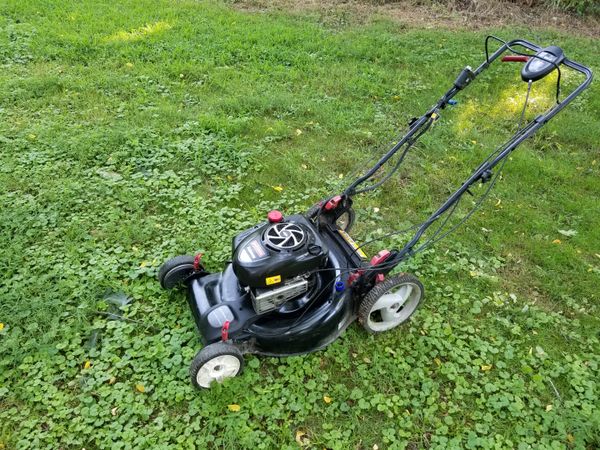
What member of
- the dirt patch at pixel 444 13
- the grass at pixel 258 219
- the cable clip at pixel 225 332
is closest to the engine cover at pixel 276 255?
the cable clip at pixel 225 332

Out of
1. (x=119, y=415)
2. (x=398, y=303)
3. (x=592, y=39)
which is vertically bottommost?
(x=119, y=415)

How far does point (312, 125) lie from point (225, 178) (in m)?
1.43

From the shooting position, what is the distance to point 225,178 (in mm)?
4941

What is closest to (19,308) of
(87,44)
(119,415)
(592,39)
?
(119,415)

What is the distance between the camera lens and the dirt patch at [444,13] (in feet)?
29.1

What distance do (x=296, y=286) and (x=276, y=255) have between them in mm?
302

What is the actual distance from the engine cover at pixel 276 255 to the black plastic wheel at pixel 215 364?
43cm

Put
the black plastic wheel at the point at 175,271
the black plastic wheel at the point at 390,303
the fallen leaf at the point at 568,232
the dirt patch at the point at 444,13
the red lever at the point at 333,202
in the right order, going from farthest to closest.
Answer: the dirt patch at the point at 444,13 → the fallen leaf at the point at 568,232 → the red lever at the point at 333,202 → the black plastic wheel at the point at 175,271 → the black plastic wheel at the point at 390,303

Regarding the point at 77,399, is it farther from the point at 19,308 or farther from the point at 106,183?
the point at 106,183

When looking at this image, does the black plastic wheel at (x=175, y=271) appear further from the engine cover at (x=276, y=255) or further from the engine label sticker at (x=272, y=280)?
the engine label sticker at (x=272, y=280)

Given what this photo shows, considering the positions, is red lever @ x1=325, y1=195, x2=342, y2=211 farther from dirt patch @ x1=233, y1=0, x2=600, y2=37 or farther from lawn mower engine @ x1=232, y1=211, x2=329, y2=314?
dirt patch @ x1=233, y1=0, x2=600, y2=37

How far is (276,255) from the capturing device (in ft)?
9.41

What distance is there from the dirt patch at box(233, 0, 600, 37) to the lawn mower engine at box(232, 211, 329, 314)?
661cm

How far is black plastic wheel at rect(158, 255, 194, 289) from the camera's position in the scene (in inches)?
138
